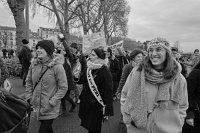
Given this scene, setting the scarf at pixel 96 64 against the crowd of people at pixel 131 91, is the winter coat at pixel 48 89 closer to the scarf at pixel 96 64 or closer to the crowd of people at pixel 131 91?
the crowd of people at pixel 131 91

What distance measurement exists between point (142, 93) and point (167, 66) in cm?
43

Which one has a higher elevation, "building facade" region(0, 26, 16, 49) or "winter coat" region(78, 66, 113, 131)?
"building facade" region(0, 26, 16, 49)

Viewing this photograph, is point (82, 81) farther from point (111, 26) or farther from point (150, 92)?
point (111, 26)

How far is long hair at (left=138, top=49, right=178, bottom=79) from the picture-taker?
2820 mm

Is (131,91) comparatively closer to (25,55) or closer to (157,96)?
(157,96)

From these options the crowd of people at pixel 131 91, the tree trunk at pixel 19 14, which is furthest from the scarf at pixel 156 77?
the tree trunk at pixel 19 14

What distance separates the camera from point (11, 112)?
7.48ft

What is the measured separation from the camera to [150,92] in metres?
2.84

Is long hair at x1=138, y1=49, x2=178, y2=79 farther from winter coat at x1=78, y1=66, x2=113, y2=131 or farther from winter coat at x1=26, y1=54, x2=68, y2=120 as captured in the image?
winter coat at x1=26, y1=54, x2=68, y2=120

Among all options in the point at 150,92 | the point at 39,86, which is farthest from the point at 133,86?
the point at 39,86

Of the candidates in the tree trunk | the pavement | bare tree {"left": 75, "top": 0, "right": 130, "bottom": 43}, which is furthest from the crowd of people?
bare tree {"left": 75, "top": 0, "right": 130, "bottom": 43}

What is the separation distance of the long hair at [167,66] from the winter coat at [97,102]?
1296mm

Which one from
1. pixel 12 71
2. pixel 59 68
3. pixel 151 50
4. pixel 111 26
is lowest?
pixel 12 71

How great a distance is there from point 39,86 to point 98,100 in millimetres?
955
